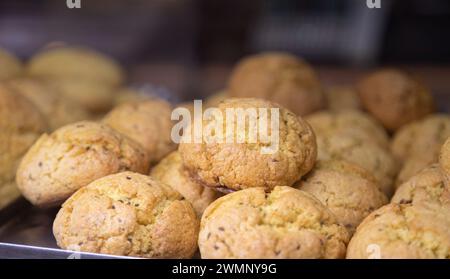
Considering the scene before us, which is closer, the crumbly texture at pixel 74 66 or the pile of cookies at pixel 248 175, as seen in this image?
the pile of cookies at pixel 248 175

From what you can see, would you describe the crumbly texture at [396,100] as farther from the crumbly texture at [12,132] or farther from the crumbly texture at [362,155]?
the crumbly texture at [12,132]

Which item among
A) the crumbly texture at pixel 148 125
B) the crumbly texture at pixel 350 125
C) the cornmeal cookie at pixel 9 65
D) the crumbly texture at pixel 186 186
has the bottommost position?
the crumbly texture at pixel 186 186

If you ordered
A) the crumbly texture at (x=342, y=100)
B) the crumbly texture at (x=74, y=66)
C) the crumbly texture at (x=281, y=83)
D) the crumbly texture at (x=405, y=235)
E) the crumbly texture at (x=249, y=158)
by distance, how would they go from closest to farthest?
the crumbly texture at (x=405, y=235)
the crumbly texture at (x=249, y=158)
the crumbly texture at (x=281, y=83)
the crumbly texture at (x=342, y=100)
the crumbly texture at (x=74, y=66)

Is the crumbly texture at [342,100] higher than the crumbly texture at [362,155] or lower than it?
higher

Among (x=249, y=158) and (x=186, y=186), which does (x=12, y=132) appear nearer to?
(x=186, y=186)

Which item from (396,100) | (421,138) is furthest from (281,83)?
(421,138)

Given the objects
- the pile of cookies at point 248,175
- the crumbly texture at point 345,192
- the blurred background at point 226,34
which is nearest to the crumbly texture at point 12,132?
the pile of cookies at point 248,175

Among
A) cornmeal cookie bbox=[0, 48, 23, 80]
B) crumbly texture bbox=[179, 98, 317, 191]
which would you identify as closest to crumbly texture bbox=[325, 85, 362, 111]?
crumbly texture bbox=[179, 98, 317, 191]
